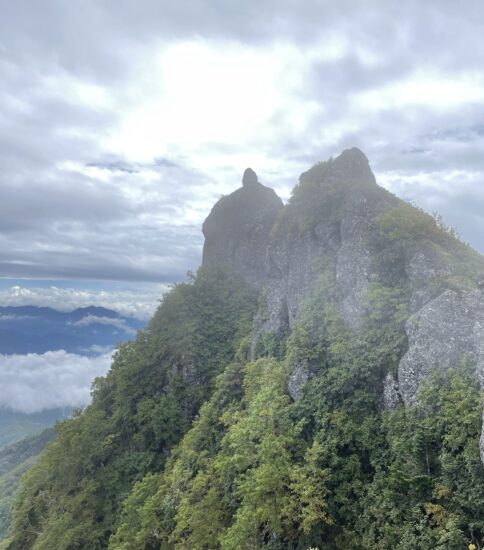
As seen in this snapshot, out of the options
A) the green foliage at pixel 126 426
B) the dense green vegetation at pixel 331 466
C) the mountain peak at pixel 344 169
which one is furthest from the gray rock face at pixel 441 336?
the green foliage at pixel 126 426

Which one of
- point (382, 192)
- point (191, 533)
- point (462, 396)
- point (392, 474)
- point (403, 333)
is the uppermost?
point (382, 192)

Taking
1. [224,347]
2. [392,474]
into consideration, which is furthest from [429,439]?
[224,347]

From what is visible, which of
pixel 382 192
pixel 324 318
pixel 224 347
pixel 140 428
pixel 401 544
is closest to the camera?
pixel 401 544

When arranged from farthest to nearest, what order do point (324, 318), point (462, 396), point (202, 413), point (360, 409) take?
point (202, 413) → point (324, 318) → point (360, 409) → point (462, 396)

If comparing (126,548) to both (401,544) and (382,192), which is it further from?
(382,192)

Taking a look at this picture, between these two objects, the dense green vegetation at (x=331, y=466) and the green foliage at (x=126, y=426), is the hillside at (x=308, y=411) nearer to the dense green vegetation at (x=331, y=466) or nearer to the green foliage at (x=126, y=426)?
the dense green vegetation at (x=331, y=466)

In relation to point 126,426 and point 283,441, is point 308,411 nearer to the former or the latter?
point 283,441

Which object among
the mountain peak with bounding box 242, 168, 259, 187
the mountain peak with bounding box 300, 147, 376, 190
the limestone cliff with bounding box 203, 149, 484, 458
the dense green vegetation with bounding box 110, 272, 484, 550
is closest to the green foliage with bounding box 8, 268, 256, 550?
the dense green vegetation with bounding box 110, 272, 484, 550
